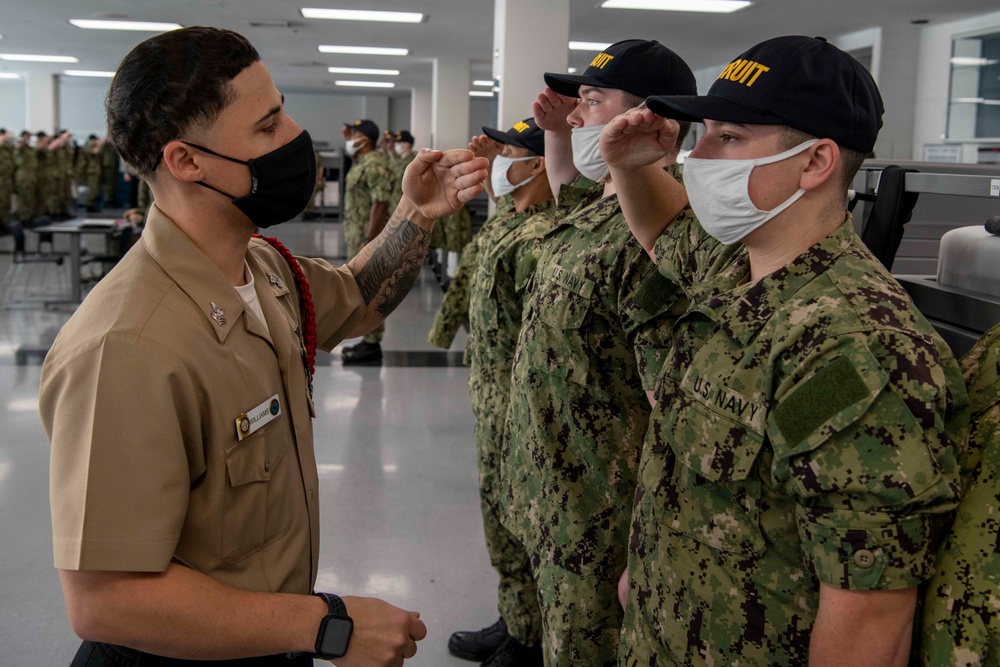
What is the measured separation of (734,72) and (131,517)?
1.05 meters

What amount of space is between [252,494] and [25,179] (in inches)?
611

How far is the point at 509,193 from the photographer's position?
10.9 ft

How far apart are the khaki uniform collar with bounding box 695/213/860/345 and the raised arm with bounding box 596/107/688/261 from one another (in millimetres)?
518

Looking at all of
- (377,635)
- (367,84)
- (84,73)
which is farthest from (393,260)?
(84,73)

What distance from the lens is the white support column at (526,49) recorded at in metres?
5.79

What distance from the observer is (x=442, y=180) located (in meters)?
1.80

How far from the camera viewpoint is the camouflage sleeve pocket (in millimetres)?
1002

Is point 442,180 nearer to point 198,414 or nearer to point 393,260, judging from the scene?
point 393,260

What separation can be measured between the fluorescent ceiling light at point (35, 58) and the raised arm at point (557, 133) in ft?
51.3

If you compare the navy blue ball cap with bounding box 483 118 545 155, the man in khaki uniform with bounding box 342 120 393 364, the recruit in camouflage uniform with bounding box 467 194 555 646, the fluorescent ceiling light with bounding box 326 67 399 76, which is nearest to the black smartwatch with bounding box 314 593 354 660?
the recruit in camouflage uniform with bounding box 467 194 555 646

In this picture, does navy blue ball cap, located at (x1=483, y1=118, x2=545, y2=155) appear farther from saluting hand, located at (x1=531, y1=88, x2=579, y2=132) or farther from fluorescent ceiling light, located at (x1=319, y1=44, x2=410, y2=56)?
fluorescent ceiling light, located at (x1=319, y1=44, x2=410, y2=56)

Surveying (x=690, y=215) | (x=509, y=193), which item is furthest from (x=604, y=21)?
(x=690, y=215)

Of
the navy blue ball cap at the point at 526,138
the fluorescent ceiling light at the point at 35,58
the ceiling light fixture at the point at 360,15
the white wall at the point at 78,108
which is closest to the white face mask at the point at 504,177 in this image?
the navy blue ball cap at the point at 526,138

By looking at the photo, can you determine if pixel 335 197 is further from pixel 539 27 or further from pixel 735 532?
pixel 735 532
